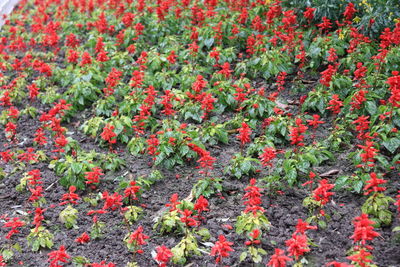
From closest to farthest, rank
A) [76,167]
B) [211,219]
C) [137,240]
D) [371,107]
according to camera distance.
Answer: [137,240], [211,219], [76,167], [371,107]

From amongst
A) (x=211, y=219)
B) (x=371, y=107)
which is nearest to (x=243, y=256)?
(x=211, y=219)

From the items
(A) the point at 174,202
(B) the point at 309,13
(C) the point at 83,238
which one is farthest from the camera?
(B) the point at 309,13

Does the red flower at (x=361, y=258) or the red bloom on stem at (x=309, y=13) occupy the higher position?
the red bloom on stem at (x=309, y=13)

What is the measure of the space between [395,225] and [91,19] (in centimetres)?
732

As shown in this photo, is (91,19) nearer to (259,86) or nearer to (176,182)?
(259,86)

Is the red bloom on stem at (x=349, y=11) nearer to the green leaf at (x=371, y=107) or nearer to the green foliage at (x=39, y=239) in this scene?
the green leaf at (x=371, y=107)

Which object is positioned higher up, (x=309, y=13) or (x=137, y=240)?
(x=309, y=13)

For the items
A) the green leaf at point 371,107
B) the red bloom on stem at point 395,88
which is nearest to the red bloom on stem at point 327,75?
the green leaf at point 371,107

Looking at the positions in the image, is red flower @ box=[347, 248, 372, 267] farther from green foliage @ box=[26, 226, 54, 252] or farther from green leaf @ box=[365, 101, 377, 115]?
green foliage @ box=[26, 226, 54, 252]

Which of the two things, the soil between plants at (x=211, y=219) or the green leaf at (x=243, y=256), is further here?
the soil between plants at (x=211, y=219)

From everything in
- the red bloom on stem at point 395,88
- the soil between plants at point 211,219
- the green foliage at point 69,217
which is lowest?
the soil between plants at point 211,219

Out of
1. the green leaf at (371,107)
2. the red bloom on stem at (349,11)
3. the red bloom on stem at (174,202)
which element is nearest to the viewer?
the red bloom on stem at (174,202)

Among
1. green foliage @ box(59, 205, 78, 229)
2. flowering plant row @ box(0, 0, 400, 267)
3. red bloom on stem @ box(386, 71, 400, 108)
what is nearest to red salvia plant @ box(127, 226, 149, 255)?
flowering plant row @ box(0, 0, 400, 267)

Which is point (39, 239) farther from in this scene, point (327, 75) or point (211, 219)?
point (327, 75)
